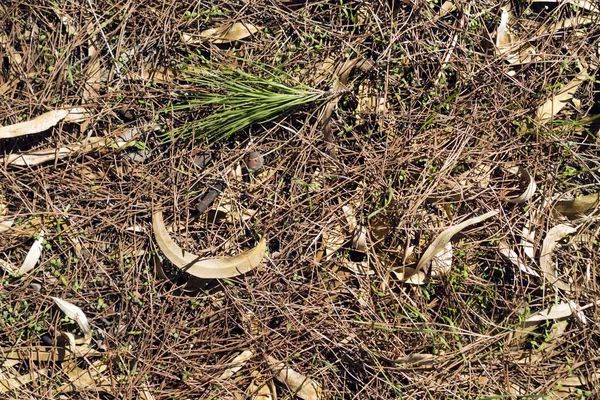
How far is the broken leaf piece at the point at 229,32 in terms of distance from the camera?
232cm

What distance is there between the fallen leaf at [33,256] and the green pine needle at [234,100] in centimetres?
70

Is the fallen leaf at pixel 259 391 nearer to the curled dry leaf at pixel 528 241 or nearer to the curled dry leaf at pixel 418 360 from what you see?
the curled dry leaf at pixel 418 360

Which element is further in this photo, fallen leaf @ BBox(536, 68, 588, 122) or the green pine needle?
fallen leaf @ BBox(536, 68, 588, 122)

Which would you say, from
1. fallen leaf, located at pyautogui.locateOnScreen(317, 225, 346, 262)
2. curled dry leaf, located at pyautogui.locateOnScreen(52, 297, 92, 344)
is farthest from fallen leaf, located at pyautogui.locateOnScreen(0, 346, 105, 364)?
fallen leaf, located at pyautogui.locateOnScreen(317, 225, 346, 262)

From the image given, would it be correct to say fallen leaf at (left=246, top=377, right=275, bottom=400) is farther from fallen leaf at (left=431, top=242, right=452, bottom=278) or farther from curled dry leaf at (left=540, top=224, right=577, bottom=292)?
curled dry leaf at (left=540, top=224, right=577, bottom=292)

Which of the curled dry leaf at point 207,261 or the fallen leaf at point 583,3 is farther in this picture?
the fallen leaf at point 583,3

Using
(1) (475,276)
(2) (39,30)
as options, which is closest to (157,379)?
(1) (475,276)

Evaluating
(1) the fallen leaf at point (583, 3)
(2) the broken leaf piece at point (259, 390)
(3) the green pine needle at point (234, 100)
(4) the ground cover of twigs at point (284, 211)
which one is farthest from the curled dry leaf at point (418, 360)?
(1) the fallen leaf at point (583, 3)

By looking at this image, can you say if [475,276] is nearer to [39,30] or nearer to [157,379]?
[157,379]

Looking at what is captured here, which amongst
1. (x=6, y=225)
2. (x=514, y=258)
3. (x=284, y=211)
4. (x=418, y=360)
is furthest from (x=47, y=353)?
(x=514, y=258)

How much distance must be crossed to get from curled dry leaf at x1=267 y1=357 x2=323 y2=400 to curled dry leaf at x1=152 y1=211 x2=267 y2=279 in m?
0.42

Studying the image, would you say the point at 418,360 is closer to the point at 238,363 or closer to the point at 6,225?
the point at 238,363

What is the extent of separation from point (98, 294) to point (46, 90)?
91 cm

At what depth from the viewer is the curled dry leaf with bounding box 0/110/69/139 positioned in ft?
7.39
